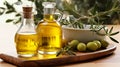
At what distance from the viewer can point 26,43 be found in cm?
104

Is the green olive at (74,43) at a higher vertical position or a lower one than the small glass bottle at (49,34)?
lower

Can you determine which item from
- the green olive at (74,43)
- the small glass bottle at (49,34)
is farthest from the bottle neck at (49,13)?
the green olive at (74,43)

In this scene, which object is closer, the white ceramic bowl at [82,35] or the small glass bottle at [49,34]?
the small glass bottle at [49,34]

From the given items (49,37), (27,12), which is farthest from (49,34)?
(27,12)

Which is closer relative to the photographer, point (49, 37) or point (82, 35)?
point (49, 37)

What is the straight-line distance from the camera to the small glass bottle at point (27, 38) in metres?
1.04

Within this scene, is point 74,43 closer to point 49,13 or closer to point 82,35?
Answer: point 82,35

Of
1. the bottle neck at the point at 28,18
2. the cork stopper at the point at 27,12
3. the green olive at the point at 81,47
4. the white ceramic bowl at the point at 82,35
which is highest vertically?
the cork stopper at the point at 27,12

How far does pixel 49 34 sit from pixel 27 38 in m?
0.09

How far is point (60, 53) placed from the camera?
3.48ft

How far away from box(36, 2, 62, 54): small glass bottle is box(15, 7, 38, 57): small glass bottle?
3 cm

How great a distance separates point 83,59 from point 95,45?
10cm

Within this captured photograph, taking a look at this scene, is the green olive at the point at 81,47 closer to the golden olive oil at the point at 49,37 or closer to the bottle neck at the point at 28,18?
the golden olive oil at the point at 49,37

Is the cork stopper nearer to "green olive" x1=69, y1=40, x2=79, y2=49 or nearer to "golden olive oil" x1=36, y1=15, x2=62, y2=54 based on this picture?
"golden olive oil" x1=36, y1=15, x2=62, y2=54
